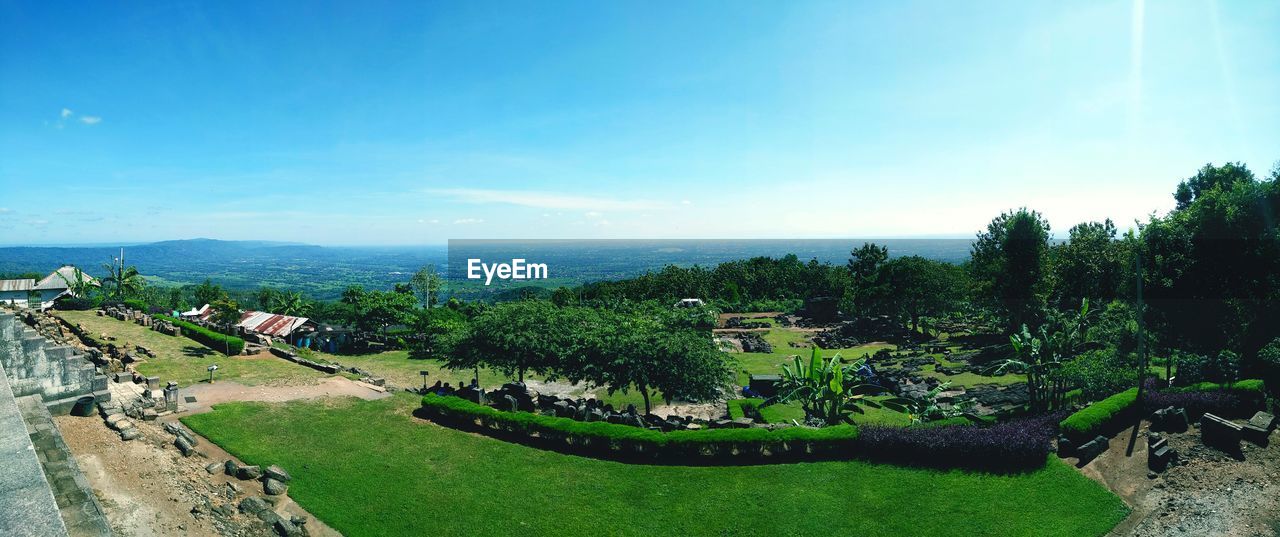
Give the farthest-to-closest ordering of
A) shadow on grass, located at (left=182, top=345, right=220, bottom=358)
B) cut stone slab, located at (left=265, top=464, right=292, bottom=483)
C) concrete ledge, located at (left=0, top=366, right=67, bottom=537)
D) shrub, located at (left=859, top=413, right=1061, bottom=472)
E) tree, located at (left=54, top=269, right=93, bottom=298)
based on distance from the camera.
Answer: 1. tree, located at (left=54, top=269, right=93, bottom=298)
2. shadow on grass, located at (left=182, top=345, right=220, bottom=358)
3. shrub, located at (left=859, top=413, right=1061, bottom=472)
4. cut stone slab, located at (left=265, top=464, right=292, bottom=483)
5. concrete ledge, located at (left=0, top=366, right=67, bottom=537)

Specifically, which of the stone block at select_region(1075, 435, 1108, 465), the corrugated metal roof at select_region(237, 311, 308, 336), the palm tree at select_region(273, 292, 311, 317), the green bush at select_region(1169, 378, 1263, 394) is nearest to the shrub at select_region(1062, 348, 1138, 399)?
the green bush at select_region(1169, 378, 1263, 394)

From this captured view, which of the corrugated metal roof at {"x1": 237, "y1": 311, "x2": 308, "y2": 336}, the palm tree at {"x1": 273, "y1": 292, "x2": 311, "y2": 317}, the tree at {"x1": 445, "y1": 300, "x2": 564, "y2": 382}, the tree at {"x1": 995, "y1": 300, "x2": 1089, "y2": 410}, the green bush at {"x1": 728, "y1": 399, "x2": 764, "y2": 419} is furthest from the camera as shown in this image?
the palm tree at {"x1": 273, "y1": 292, "x2": 311, "y2": 317}

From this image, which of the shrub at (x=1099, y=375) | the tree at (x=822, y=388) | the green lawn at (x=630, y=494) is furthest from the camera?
the shrub at (x=1099, y=375)

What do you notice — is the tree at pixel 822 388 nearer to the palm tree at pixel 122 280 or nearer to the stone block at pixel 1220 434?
the stone block at pixel 1220 434

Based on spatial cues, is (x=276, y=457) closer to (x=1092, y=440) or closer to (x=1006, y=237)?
(x=1092, y=440)

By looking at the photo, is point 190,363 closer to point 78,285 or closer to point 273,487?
point 273,487

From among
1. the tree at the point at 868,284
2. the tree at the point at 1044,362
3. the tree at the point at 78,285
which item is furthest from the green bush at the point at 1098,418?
the tree at the point at 78,285

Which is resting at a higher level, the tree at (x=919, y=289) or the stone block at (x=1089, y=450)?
the tree at (x=919, y=289)

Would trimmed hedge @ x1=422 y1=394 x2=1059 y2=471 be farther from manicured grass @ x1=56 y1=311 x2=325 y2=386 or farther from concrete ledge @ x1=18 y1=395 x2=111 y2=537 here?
manicured grass @ x1=56 y1=311 x2=325 y2=386
